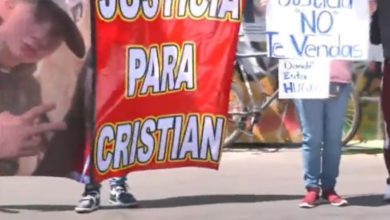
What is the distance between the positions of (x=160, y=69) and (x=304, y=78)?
0.99m

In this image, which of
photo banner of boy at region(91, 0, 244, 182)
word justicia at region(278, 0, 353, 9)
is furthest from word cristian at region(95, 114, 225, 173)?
word justicia at region(278, 0, 353, 9)

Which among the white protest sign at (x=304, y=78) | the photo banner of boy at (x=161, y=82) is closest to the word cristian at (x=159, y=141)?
the photo banner of boy at (x=161, y=82)

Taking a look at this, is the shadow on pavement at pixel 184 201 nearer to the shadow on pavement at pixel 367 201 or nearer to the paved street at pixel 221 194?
the paved street at pixel 221 194

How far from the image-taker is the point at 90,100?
7207 mm

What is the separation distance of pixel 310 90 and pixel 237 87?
10.6ft

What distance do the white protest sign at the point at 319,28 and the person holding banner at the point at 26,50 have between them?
135cm

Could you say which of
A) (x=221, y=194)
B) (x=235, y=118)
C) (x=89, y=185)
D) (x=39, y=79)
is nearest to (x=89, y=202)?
(x=89, y=185)

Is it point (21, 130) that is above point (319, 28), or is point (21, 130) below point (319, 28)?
below

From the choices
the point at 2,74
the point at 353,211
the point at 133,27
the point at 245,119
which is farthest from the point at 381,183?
the point at 2,74

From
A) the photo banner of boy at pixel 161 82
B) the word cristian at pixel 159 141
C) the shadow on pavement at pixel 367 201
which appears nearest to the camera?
the photo banner of boy at pixel 161 82

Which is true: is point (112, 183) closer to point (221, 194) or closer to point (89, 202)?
point (89, 202)

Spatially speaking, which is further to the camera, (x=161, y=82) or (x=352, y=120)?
(x=352, y=120)

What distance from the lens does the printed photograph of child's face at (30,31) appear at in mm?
7070

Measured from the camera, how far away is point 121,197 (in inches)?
297
